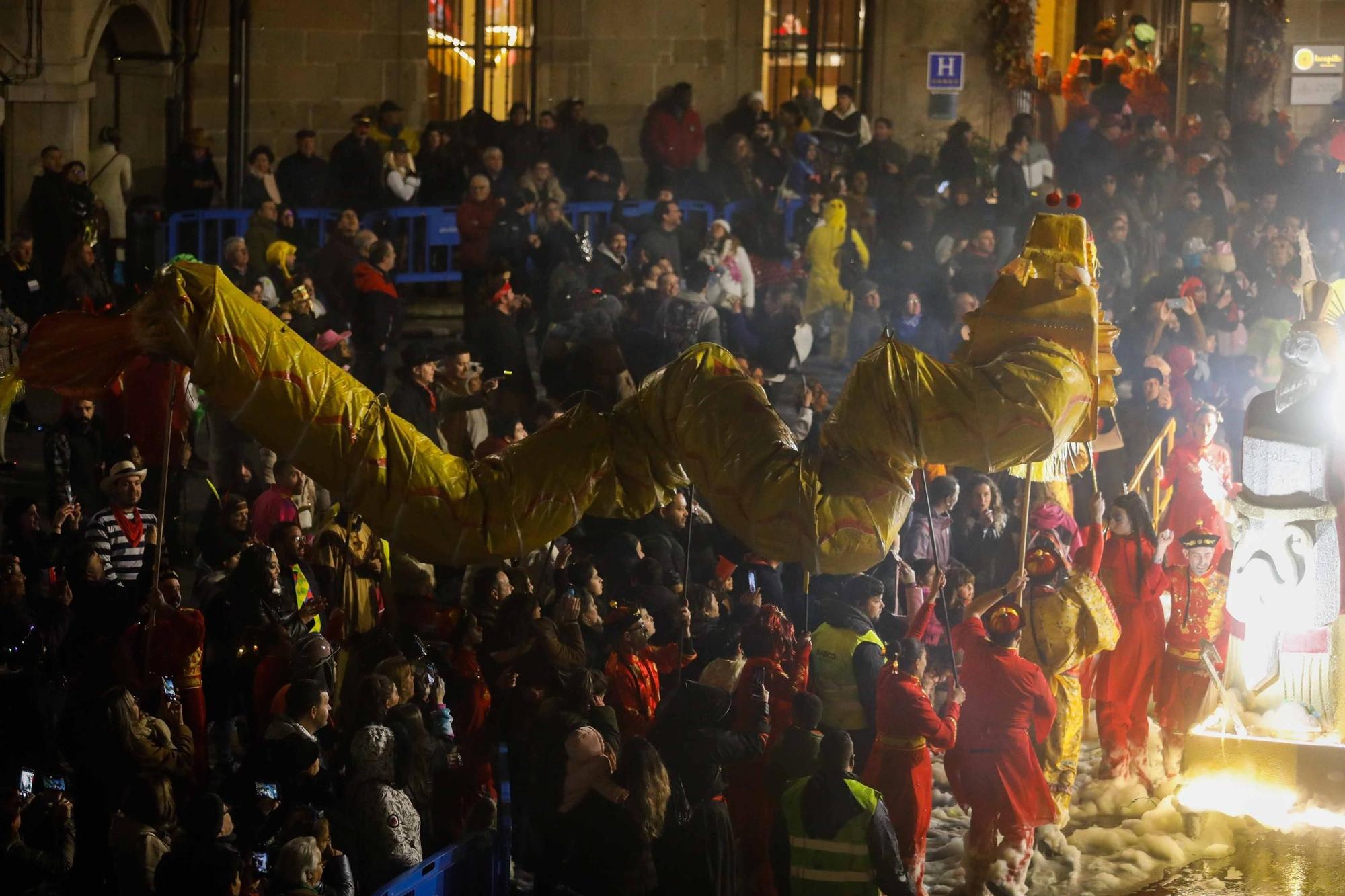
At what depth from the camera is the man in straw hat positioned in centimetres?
1073

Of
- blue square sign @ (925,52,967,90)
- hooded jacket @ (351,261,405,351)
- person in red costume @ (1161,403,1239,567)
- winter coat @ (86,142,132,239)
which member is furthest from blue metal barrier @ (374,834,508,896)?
blue square sign @ (925,52,967,90)

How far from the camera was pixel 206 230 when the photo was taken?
17.5m

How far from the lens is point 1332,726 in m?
11.4

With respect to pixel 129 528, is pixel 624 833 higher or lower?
lower

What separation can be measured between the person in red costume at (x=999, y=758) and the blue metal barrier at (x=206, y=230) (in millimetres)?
8963

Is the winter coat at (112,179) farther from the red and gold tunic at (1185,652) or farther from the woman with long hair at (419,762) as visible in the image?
the woman with long hair at (419,762)

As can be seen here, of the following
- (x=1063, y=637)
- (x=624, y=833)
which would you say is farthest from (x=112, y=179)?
(x=624, y=833)

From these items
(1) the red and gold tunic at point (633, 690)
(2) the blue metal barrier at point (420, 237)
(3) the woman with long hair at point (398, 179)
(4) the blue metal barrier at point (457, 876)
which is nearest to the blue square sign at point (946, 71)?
(2) the blue metal barrier at point (420, 237)

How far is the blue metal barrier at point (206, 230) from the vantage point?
17.3 metres

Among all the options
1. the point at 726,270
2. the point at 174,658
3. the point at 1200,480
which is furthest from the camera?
the point at 726,270

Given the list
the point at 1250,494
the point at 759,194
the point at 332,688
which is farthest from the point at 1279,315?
the point at 332,688

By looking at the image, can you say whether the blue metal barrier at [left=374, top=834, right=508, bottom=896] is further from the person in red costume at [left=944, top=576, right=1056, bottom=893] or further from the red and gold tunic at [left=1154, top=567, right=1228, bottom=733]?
the red and gold tunic at [left=1154, top=567, right=1228, bottom=733]

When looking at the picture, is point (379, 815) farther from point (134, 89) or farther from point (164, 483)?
point (134, 89)

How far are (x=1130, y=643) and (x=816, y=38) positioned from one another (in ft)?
42.0
